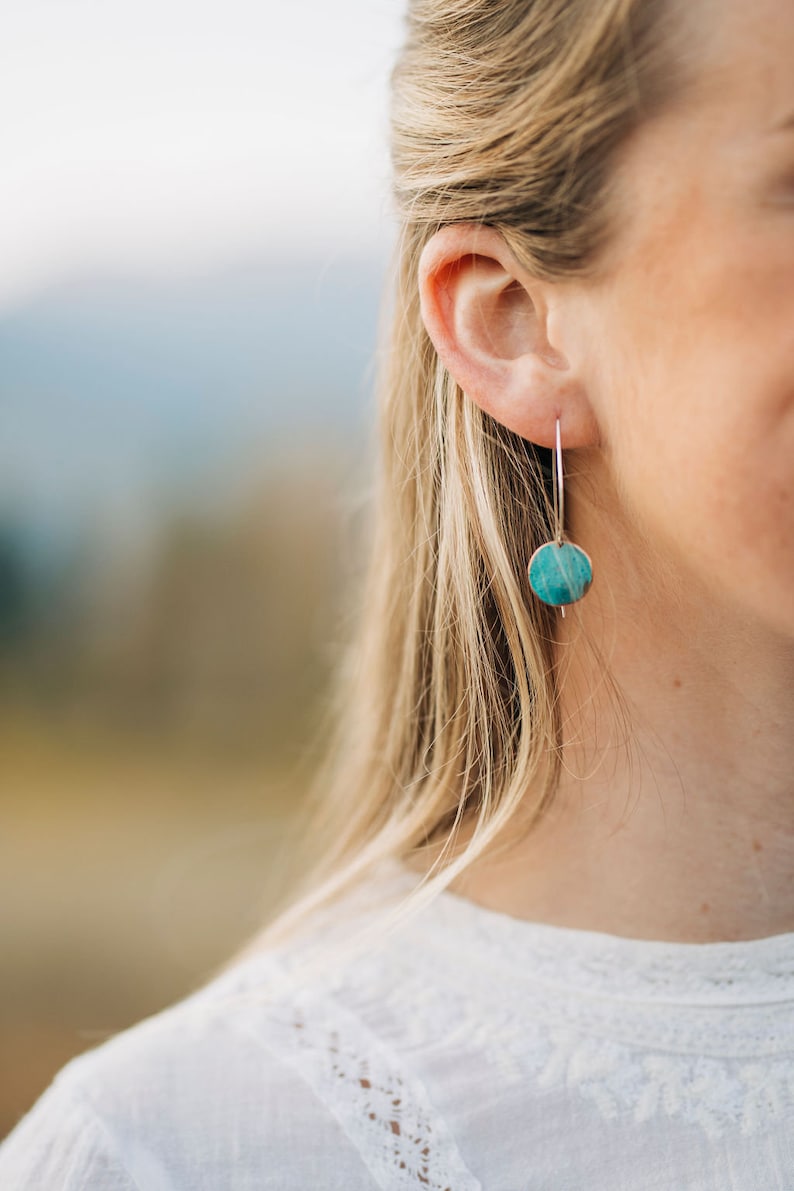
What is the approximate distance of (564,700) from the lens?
124 centimetres

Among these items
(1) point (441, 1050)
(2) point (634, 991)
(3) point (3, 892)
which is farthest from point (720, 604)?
(3) point (3, 892)

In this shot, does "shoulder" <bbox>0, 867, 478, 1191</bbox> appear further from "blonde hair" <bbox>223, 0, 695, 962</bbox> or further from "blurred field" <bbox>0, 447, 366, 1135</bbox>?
"blurred field" <bbox>0, 447, 366, 1135</bbox>

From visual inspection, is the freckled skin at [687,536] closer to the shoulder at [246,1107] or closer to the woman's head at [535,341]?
Answer: the woman's head at [535,341]

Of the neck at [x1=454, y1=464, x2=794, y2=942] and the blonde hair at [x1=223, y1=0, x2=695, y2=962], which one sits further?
the neck at [x1=454, y1=464, x2=794, y2=942]

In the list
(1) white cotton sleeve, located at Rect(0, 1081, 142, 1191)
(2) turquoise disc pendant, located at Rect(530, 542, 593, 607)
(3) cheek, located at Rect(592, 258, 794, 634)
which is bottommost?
(1) white cotton sleeve, located at Rect(0, 1081, 142, 1191)

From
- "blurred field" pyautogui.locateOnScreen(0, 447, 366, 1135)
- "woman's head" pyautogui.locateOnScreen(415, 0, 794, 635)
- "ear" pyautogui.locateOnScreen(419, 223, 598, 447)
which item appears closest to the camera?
"woman's head" pyautogui.locateOnScreen(415, 0, 794, 635)

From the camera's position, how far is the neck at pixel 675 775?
1178 millimetres

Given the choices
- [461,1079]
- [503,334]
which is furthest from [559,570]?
[461,1079]

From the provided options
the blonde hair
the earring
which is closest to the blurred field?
the blonde hair

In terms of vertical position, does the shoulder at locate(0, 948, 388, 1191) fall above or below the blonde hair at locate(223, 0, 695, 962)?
below

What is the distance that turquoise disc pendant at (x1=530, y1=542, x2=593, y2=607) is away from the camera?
3.75 feet

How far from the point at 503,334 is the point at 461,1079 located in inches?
29.3

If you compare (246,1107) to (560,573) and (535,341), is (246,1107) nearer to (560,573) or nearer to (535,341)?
(560,573)

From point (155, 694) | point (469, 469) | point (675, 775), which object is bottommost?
point (155, 694)
